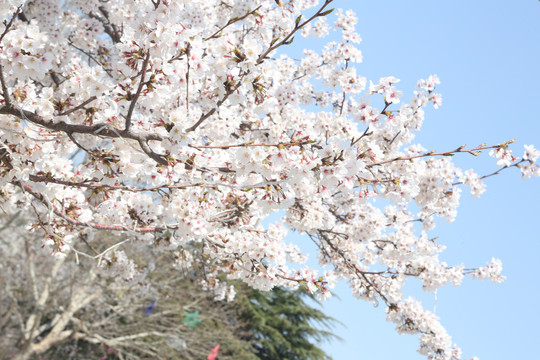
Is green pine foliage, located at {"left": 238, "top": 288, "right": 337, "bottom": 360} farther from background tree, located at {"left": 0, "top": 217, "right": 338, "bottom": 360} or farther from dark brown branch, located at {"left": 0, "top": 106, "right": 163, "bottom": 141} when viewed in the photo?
dark brown branch, located at {"left": 0, "top": 106, "right": 163, "bottom": 141}

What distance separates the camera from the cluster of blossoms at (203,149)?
2.33 metres

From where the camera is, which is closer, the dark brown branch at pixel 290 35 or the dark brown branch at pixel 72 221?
the dark brown branch at pixel 290 35

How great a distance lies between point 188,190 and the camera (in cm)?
312

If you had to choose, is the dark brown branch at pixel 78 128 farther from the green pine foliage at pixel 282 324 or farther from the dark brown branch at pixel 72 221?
the green pine foliage at pixel 282 324

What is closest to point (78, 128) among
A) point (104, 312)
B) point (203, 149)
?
point (203, 149)

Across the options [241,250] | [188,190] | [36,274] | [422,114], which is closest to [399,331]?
[422,114]

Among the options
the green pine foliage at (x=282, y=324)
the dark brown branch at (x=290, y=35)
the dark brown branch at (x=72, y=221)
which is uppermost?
the green pine foliage at (x=282, y=324)

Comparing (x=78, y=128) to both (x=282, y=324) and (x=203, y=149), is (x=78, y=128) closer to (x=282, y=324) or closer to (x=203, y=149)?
(x=203, y=149)

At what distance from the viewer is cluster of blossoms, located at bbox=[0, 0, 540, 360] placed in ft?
7.63

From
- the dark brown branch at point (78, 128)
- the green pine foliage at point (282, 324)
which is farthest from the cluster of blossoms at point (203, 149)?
the green pine foliage at point (282, 324)

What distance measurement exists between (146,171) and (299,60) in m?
4.00

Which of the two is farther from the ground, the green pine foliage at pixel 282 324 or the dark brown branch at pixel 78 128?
the green pine foliage at pixel 282 324

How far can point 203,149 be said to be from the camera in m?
2.88

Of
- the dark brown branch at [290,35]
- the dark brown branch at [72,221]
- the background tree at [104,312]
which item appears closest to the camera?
the dark brown branch at [290,35]
